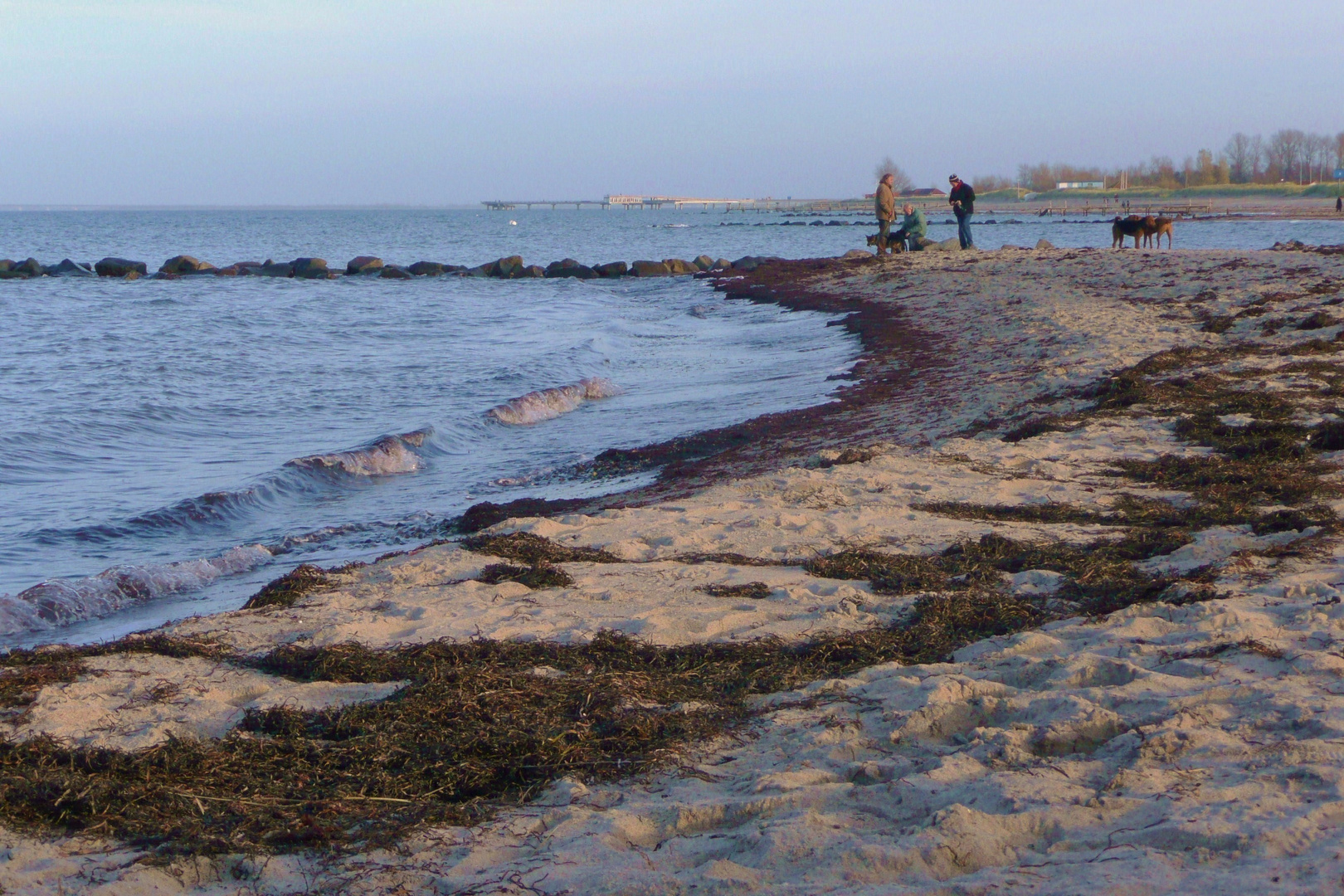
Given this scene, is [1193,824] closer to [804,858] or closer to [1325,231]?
[804,858]

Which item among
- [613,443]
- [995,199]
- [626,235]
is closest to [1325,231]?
[613,443]

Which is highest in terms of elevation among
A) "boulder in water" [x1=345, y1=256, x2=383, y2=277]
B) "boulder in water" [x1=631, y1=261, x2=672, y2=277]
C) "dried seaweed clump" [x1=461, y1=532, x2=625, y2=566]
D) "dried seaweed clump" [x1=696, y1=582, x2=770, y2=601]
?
"boulder in water" [x1=345, y1=256, x2=383, y2=277]

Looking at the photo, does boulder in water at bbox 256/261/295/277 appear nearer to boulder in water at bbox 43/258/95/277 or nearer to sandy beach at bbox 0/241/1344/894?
boulder in water at bbox 43/258/95/277

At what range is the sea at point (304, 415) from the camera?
7117 mm

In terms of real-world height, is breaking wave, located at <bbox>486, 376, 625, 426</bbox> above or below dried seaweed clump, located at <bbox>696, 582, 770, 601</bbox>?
above

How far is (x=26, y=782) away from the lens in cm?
297

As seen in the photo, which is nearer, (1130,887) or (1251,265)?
(1130,887)

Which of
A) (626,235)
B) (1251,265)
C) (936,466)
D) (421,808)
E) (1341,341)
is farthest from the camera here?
(626,235)

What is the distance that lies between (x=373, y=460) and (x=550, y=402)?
333cm

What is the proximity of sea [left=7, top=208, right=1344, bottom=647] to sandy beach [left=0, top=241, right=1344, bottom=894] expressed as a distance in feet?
5.90

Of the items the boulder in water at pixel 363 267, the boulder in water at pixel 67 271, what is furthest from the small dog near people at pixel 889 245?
the boulder in water at pixel 67 271

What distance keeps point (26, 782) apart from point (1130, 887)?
2.91 metres

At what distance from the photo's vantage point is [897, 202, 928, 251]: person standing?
969 inches

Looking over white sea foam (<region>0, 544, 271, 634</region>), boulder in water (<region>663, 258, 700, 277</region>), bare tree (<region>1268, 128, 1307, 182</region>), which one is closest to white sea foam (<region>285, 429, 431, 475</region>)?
white sea foam (<region>0, 544, 271, 634</region>)
